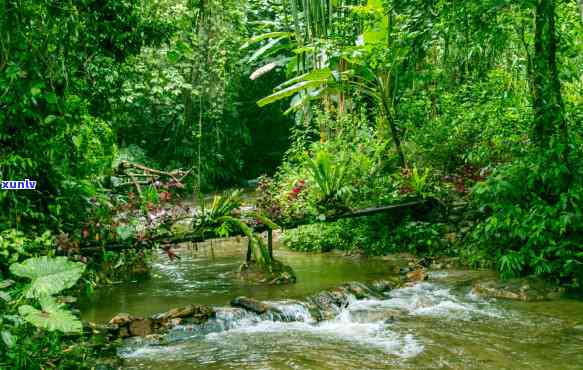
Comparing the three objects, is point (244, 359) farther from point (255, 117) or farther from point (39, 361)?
point (255, 117)

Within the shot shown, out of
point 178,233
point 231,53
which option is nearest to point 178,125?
point 231,53

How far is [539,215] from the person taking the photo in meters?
6.75

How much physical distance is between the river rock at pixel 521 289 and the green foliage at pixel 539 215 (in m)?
0.14

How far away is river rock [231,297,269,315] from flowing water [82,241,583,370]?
0.09m

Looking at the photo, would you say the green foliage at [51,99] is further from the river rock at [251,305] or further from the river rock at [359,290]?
the river rock at [359,290]

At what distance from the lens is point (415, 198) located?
9.33 metres

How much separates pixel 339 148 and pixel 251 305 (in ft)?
15.5

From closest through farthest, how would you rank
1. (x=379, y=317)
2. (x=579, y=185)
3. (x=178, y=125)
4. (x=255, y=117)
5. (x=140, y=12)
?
(x=140, y=12)
(x=379, y=317)
(x=579, y=185)
(x=178, y=125)
(x=255, y=117)

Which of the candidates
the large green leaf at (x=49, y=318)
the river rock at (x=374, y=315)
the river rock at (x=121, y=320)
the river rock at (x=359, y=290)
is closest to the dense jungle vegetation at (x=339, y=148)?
the large green leaf at (x=49, y=318)

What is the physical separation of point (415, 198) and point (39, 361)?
22.6 ft

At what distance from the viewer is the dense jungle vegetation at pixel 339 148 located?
12.9 feet

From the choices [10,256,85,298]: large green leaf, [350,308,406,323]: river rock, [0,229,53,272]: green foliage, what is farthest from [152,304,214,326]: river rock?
[10,256,85,298]: large green leaf

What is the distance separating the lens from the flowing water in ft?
16.0

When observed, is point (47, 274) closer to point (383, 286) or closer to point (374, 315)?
point (374, 315)
